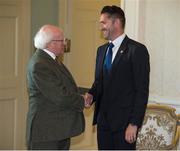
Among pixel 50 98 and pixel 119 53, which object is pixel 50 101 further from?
pixel 119 53

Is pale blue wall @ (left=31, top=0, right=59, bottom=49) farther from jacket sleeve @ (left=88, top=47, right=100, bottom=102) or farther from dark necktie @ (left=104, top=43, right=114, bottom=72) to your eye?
dark necktie @ (left=104, top=43, right=114, bottom=72)

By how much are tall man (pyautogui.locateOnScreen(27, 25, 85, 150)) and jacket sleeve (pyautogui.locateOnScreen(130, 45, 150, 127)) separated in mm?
411

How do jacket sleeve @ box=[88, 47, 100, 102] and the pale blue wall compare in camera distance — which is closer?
jacket sleeve @ box=[88, 47, 100, 102]

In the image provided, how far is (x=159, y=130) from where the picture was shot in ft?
12.0

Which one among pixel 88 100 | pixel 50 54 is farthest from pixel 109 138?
pixel 50 54

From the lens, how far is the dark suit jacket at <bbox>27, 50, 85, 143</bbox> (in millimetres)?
2992

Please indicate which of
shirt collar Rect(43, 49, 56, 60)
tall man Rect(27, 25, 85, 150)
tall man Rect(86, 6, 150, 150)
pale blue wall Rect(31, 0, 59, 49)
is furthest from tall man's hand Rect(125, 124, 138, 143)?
pale blue wall Rect(31, 0, 59, 49)

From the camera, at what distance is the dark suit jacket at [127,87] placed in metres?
2.94

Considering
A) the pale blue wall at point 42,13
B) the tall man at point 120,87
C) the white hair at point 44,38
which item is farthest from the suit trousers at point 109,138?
the pale blue wall at point 42,13

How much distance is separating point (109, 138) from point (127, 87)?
0.37 metres

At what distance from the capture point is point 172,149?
3643 mm

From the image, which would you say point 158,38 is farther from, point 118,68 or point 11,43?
point 11,43

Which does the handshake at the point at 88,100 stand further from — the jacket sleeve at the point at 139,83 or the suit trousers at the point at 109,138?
the jacket sleeve at the point at 139,83

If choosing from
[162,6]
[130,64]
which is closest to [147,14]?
[162,6]
